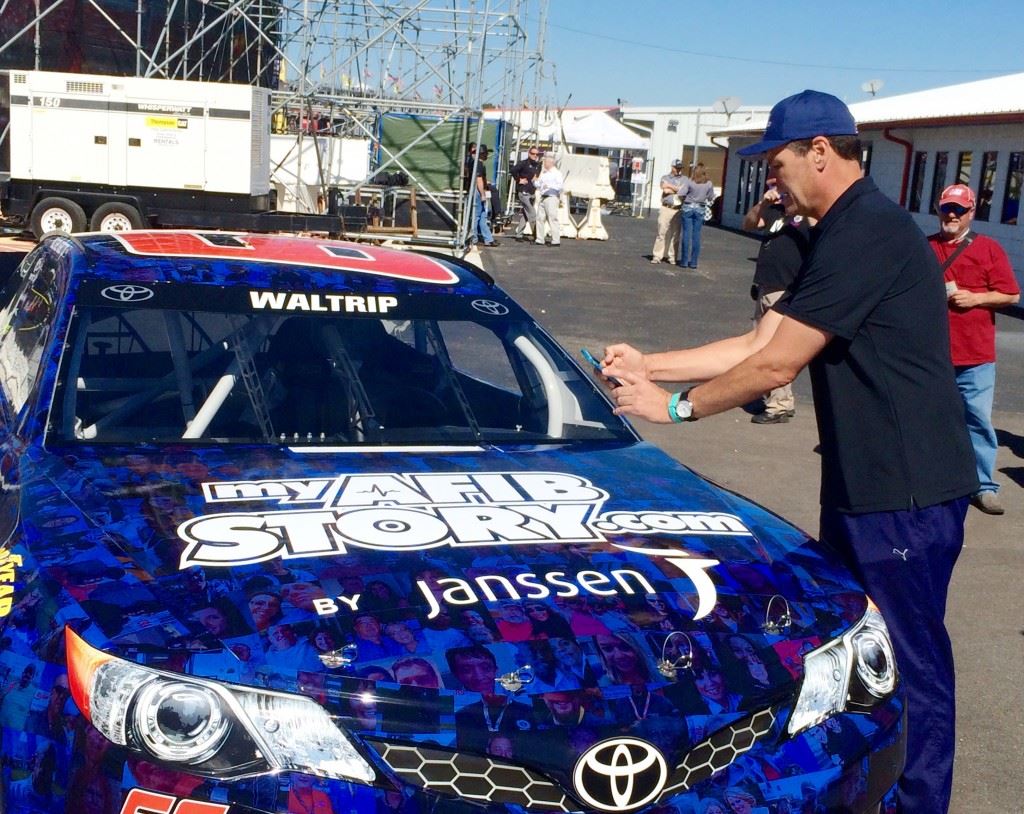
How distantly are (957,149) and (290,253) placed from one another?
894 inches

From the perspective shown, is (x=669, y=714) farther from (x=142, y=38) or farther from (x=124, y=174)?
(x=142, y=38)

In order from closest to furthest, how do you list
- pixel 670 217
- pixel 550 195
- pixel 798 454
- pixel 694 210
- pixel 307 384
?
pixel 307 384 < pixel 798 454 < pixel 694 210 < pixel 670 217 < pixel 550 195

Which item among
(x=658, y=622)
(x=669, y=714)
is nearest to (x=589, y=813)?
(x=669, y=714)

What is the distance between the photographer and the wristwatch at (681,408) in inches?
131

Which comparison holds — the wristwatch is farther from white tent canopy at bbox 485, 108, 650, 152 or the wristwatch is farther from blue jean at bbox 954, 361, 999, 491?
white tent canopy at bbox 485, 108, 650, 152

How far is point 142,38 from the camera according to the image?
2381cm

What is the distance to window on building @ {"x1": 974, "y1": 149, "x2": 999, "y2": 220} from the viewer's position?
21969 mm

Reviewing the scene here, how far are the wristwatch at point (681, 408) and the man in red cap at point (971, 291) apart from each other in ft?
12.2

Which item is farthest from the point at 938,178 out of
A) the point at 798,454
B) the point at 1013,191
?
the point at 798,454

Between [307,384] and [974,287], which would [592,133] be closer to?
[974,287]

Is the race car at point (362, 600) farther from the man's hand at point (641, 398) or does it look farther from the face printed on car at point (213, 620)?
the man's hand at point (641, 398)

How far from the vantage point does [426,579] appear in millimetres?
2523

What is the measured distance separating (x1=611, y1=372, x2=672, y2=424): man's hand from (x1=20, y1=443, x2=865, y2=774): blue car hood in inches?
8.5

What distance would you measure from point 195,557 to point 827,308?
5.33ft
